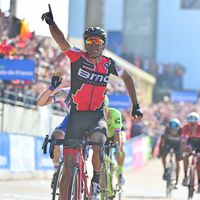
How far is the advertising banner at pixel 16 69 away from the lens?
835 inches

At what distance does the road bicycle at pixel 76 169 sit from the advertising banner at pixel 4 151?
377 inches

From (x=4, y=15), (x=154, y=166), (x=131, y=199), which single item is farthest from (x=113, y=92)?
(x=131, y=199)

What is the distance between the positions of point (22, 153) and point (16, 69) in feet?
6.69

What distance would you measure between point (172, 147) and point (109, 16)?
267 feet

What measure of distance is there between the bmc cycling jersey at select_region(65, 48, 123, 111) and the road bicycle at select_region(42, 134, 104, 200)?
41cm

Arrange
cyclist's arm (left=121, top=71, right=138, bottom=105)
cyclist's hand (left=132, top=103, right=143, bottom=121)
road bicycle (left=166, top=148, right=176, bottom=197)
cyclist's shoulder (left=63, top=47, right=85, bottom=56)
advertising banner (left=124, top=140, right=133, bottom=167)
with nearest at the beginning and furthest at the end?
cyclist's shoulder (left=63, top=47, right=85, bottom=56) < cyclist's hand (left=132, top=103, right=143, bottom=121) < cyclist's arm (left=121, top=71, right=138, bottom=105) < road bicycle (left=166, top=148, right=176, bottom=197) < advertising banner (left=124, top=140, right=133, bottom=167)

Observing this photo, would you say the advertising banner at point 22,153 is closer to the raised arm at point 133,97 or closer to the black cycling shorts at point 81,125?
the raised arm at point 133,97

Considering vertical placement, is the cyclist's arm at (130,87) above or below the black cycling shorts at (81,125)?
above

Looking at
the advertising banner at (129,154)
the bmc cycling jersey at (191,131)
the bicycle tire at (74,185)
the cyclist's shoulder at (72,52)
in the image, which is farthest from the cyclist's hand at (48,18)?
the advertising banner at (129,154)

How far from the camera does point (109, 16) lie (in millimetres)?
101500

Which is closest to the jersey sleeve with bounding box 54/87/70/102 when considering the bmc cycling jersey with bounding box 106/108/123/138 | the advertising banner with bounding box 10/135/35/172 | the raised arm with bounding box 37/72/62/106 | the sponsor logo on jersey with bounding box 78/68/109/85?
the raised arm with bounding box 37/72/62/106

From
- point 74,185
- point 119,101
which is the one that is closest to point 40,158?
point 119,101

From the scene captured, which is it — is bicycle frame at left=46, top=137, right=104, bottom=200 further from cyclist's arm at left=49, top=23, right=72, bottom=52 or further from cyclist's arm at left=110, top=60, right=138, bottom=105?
cyclist's arm at left=49, top=23, right=72, bottom=52

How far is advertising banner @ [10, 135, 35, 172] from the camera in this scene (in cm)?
2003
